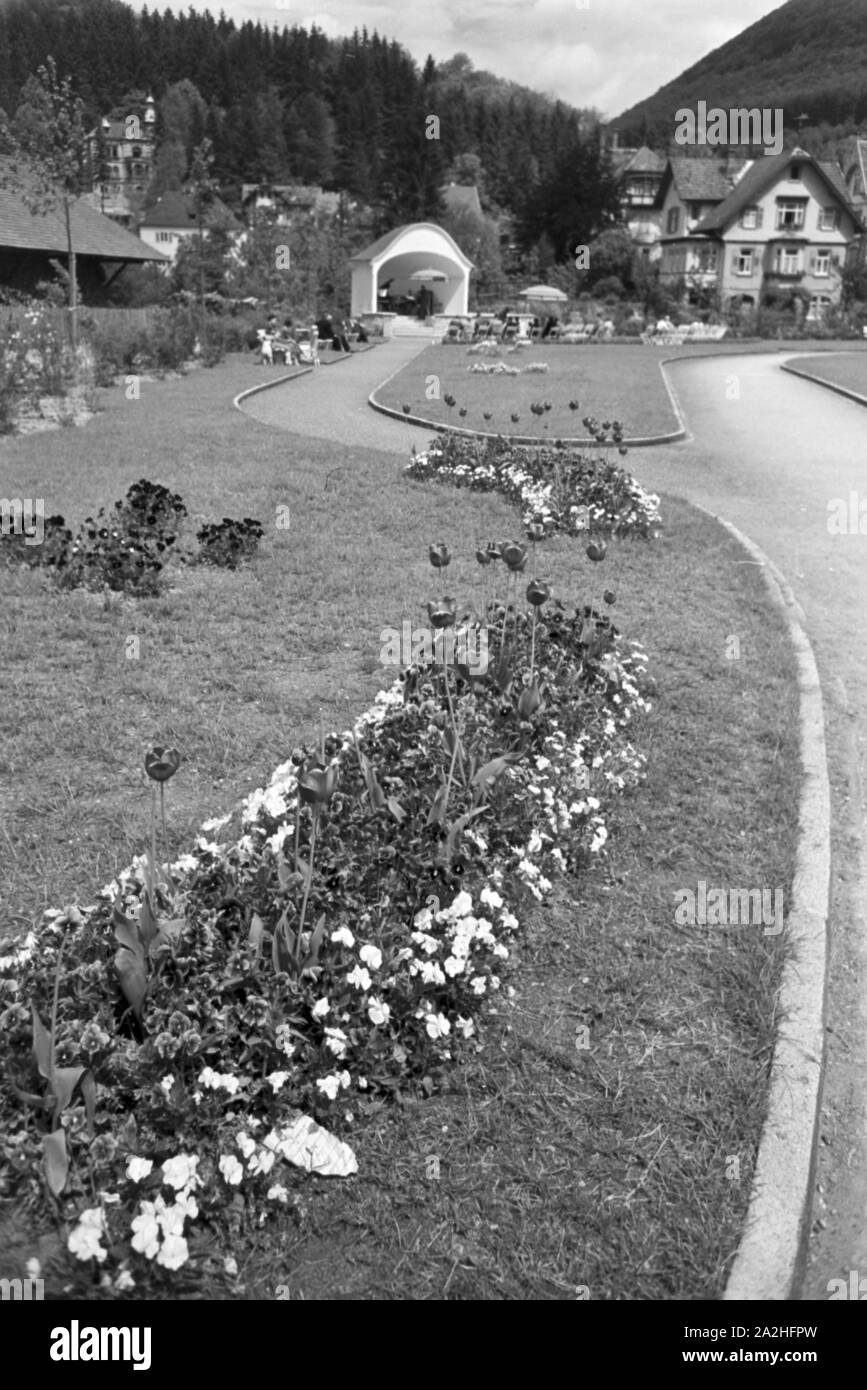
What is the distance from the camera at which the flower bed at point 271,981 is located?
2.90m

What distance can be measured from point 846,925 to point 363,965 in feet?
6.92

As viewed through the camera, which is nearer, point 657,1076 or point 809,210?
point 657,1076

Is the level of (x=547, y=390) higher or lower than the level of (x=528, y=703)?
higher

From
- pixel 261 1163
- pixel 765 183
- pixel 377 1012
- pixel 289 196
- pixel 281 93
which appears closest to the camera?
pixel 261 1163

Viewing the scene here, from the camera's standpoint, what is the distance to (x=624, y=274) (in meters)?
64.2

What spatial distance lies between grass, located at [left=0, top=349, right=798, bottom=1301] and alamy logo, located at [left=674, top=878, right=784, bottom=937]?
0.07 m

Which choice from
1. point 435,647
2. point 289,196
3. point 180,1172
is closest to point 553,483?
point 435,647

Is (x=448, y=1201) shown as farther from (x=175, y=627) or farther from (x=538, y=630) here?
(x=175, y=627)

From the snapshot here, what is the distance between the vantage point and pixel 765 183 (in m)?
68.3

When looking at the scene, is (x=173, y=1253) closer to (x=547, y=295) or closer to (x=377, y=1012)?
(x=377, y=1012)

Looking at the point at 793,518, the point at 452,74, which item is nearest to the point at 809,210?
the point at 793,518

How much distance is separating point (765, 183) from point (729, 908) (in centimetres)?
7266

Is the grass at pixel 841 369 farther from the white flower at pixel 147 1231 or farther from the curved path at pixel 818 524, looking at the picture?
the white flower at pixel 147 1231

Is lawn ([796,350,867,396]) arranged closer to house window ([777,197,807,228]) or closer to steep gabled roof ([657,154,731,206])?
house window ([777,197,807,228])
